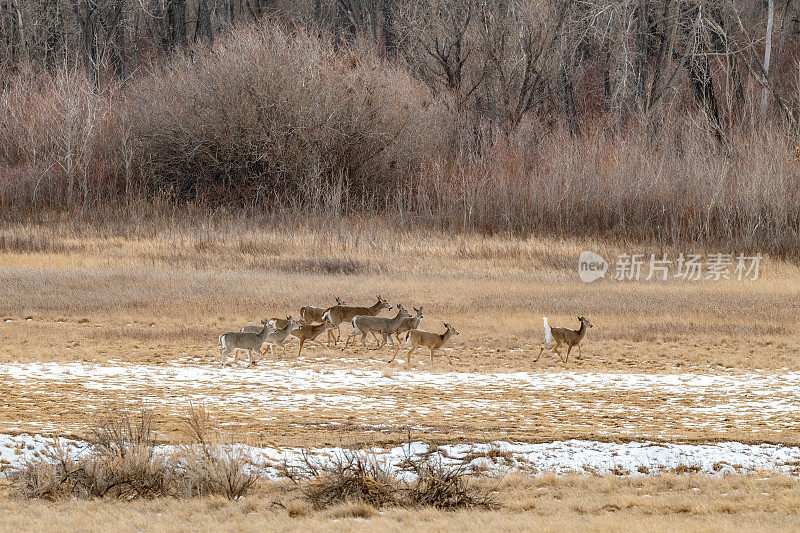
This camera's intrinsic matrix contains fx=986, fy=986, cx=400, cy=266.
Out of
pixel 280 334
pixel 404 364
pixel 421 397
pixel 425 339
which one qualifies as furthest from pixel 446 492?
pixel 280 334

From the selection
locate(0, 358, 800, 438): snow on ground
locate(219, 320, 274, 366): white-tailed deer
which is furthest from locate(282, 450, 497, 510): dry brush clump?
locate(219, 320, 274, 366): white-tailed deer

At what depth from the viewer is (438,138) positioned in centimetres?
2931

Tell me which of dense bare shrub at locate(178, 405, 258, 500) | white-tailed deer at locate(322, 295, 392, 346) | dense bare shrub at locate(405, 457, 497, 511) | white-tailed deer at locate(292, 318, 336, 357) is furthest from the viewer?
white-tailed deer at locate(322, 295, 392, 346)

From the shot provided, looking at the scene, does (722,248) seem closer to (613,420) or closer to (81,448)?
(613,420)

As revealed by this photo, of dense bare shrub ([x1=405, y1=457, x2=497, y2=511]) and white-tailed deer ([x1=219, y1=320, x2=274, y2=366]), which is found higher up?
white-tailed deer ([x1=219, y1=320, x2=274, y2=366])

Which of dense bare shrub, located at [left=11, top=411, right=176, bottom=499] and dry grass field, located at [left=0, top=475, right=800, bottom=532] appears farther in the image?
dense bare shrub, located at [left=11, top=411, right=176, bottom=499]

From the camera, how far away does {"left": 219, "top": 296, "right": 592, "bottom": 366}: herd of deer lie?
43.0 feet

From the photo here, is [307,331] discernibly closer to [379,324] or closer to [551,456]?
[379,324]

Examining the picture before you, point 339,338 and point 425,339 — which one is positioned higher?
point 425,339

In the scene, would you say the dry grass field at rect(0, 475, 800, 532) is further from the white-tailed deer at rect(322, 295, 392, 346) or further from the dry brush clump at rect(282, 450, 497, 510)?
the white-tailed deer at rect(322, 295, 392, 346)

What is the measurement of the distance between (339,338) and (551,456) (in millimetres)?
7561

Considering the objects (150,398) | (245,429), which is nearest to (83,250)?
(150,398)

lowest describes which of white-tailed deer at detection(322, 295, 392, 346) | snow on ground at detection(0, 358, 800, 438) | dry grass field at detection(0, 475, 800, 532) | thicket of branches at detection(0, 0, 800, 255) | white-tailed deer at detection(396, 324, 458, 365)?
snow on ground at detection(0, 358, 800, 438)

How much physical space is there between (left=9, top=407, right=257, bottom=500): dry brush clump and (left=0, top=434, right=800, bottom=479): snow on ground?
27 cm
